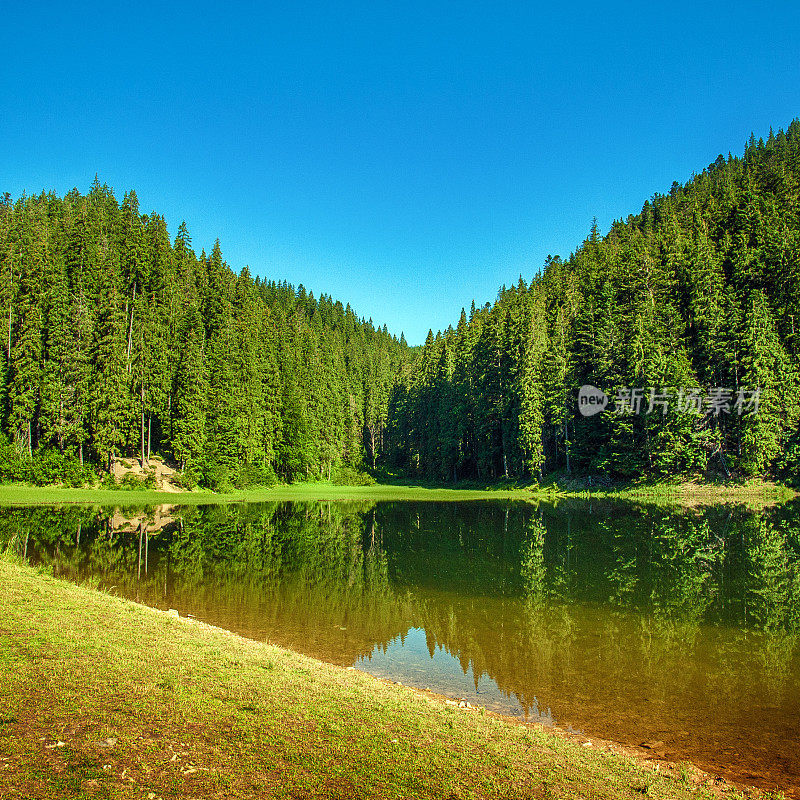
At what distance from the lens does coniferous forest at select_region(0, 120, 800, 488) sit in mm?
49750

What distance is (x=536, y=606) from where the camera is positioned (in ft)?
50.1

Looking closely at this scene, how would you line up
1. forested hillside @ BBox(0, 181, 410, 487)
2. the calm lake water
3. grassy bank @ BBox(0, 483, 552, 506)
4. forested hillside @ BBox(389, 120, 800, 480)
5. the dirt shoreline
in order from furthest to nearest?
forested hillside @ BBox(389, 120, 800, 480) < forested hillside @ BBox(0, 181, 410, 487) < grassy bank @ BBox(0, 483, 552, 506) < the calm lake water < the dirt shoreline

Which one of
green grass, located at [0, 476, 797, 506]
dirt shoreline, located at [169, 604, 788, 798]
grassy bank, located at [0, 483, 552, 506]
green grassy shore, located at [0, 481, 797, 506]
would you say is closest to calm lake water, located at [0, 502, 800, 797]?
dirt shoreline, located at [169, 604, 788, 798]

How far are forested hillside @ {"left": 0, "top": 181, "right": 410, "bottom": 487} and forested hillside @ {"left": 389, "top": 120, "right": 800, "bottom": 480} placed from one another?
24548 millimetres

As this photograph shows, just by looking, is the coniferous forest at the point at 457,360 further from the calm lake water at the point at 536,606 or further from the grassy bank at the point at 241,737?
the grassy bank at the point at 241,737

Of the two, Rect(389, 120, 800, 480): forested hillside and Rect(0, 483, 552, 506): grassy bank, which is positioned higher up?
Rect(389, 120, 800, 480): forested hillside

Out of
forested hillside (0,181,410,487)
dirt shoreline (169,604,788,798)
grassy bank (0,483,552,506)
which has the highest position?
forested hillside (0,181,410,487)

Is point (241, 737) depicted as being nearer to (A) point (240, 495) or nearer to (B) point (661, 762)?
(B) point (661, 762)

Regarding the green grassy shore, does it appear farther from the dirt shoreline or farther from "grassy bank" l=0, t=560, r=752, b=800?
the dirt shoreline

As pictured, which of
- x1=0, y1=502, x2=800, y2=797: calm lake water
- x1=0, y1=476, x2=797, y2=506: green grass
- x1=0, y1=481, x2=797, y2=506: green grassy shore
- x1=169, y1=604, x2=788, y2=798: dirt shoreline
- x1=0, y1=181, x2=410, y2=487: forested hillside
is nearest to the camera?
x1=169, y1=604, x2=788, y2=798: dirt shoreline

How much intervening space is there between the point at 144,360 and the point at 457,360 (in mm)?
45669

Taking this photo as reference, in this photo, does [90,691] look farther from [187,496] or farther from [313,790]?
[187,496]

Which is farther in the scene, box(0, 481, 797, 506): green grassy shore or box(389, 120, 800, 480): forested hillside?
box(389, 120, 800, 480): forested hillside

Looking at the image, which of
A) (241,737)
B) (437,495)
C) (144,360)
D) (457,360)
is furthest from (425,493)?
(241,737)
